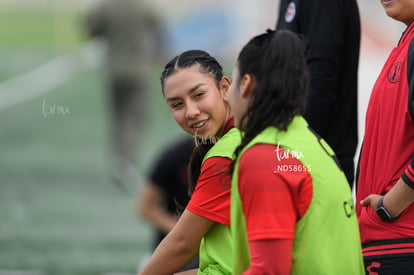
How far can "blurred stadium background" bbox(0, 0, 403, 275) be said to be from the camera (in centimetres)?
847

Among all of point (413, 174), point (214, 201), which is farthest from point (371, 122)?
point (214, 201)

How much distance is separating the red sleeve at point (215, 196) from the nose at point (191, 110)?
0.75 feet

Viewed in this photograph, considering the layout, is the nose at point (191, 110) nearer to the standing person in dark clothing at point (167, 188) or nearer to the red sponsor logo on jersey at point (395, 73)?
the red sponsor logo on jersey at point (395, 73)

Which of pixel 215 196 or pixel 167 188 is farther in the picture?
pixel 167 188

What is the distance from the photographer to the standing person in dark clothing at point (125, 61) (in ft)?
41.7

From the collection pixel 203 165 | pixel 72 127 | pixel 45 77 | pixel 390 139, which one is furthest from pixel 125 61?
pixel 45 77

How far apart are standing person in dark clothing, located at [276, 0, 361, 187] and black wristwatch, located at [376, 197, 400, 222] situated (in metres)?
0.95

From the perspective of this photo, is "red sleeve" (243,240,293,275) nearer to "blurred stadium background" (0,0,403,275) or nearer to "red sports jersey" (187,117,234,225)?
"red sports jersey" (187,117,234,225)

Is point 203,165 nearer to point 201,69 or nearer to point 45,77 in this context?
point 201,69

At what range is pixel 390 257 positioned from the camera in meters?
2.91

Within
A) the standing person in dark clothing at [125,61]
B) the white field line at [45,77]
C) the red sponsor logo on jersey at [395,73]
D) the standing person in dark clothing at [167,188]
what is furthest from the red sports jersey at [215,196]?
the white field line at [45,77]

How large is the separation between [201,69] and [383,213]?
809 millimetres

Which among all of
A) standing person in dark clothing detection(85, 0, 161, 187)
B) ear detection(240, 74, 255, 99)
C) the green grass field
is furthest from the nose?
standing person in dark clothing detection(85, 0, 161, 187)

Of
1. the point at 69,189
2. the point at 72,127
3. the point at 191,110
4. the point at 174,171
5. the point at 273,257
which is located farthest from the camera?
the point at 72,127
